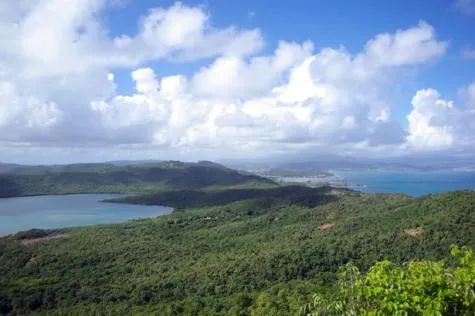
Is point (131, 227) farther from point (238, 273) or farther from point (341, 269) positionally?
point (341, 269)

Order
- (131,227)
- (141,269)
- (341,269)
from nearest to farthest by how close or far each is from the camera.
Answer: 1. (341,269)
2. (141,269)
3. (131,227)

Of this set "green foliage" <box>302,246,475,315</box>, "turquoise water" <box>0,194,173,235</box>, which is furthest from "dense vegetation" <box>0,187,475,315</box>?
"turquoise water" <box>0,194,173,235</box>

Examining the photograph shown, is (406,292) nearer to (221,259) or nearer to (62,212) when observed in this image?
(221,259)

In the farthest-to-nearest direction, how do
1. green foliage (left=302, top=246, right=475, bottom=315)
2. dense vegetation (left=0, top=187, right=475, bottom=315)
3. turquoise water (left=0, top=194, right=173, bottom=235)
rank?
turquoise water (left=0, top=194, right=173, bottom=235) < dense vegetation (left=0, top=187, right=475, bottom=315) < green foliage (left=302, top=246, right=475, bottom=315)

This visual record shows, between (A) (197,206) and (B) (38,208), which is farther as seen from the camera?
(B) (38,208)

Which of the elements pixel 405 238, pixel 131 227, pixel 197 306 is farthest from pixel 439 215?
pixel 131 227

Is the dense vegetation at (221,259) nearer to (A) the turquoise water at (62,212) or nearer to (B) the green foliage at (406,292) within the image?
(B) the green foliage at (406,292)

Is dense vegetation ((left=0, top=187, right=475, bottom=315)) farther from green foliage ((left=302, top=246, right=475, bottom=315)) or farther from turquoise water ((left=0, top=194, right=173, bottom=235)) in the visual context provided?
turquoise water ((left=0, top=194, right=173, bottom=235))
